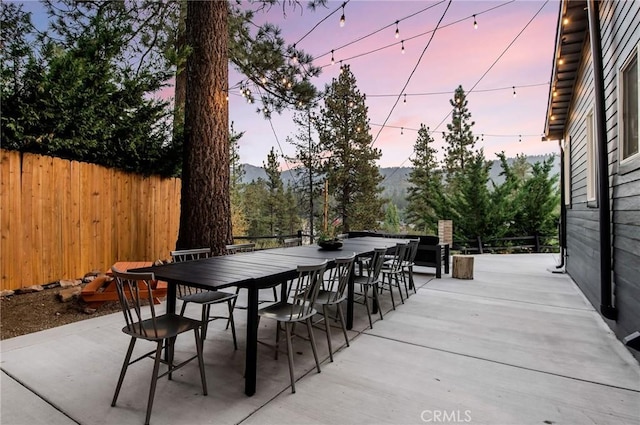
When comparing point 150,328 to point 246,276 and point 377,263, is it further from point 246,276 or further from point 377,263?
point 377,263

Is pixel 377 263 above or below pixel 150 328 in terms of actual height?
above

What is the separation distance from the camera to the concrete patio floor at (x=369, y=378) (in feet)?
5.84

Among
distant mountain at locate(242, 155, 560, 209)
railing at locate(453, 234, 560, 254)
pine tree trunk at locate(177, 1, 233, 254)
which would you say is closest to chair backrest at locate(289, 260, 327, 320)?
pine tree trunk at locate(177, 1, 233, 254)

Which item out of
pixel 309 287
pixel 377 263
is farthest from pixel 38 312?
pixel 377 263

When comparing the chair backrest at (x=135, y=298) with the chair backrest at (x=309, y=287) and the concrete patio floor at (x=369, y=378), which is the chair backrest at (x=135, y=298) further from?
the chair backrest at (x=309, y=287)

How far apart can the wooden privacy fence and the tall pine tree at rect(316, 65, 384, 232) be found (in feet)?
39.4

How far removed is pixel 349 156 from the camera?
17000mm

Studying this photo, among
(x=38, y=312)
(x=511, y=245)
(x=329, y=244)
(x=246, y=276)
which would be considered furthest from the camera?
(x=511, y=245)

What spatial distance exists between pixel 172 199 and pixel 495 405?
224 inches

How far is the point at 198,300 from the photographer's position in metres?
2.54

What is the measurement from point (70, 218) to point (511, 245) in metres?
11.3

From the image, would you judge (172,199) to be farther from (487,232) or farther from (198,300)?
(487,232)

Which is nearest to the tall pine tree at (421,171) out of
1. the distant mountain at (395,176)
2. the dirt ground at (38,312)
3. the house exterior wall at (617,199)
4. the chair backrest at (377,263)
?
the distant mountain at (395,176)

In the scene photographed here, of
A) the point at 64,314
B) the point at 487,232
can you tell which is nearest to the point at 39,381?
the point at 64,314
